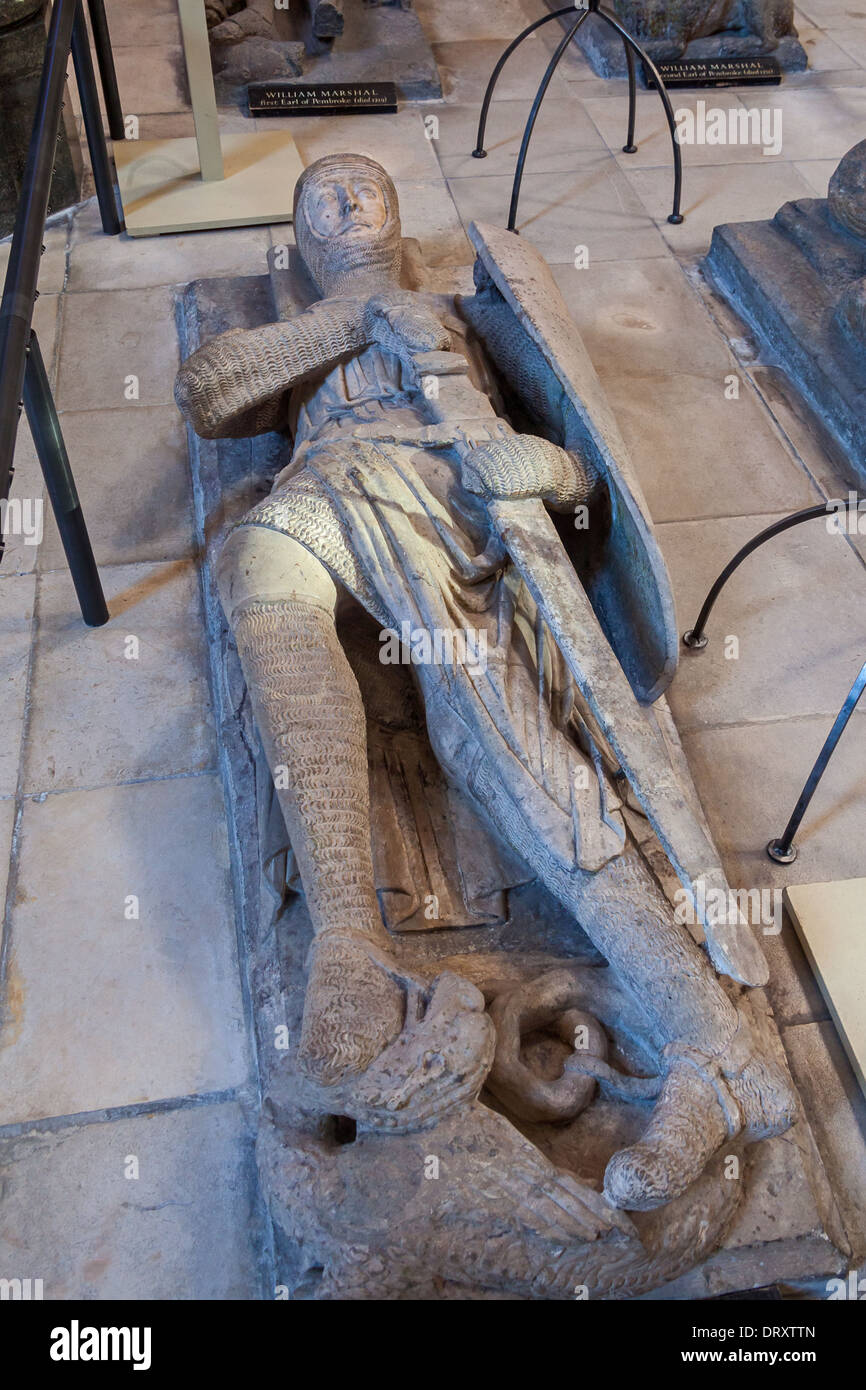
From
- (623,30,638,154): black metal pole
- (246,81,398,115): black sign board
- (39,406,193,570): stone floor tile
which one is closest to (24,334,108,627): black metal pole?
(39,406,193,570): stone floor tile

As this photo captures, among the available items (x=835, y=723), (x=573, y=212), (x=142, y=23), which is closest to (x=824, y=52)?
(x=573, y=212)

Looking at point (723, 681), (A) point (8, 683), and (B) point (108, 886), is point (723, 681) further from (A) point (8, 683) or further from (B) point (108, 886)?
(A) point (8, 683)

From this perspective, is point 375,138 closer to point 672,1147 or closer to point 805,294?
point 805,294

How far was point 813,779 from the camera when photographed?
330 centimetres

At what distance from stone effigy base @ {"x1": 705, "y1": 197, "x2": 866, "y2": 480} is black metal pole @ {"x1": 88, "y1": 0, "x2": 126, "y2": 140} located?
2.98m

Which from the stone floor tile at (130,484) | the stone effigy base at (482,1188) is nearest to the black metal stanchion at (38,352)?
the stone floor tile at (130,484)

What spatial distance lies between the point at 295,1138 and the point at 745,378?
379 centimetres

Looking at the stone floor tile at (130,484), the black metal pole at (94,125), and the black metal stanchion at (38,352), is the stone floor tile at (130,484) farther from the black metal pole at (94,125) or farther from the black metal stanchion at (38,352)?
the black metal pole at (94,125)

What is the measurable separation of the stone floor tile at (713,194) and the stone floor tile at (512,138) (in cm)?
41

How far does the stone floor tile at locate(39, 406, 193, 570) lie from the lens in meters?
4.44

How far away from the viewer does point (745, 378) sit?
206 inches

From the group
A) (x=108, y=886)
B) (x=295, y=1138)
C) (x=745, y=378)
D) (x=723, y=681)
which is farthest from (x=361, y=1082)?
(x=745, y=378)

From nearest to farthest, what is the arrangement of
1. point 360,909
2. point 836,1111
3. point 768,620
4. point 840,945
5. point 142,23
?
point 360,909 < point 836,1111 < point 840,945 < point 768,620 < point 142,23

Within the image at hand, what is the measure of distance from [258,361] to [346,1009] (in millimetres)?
2048
